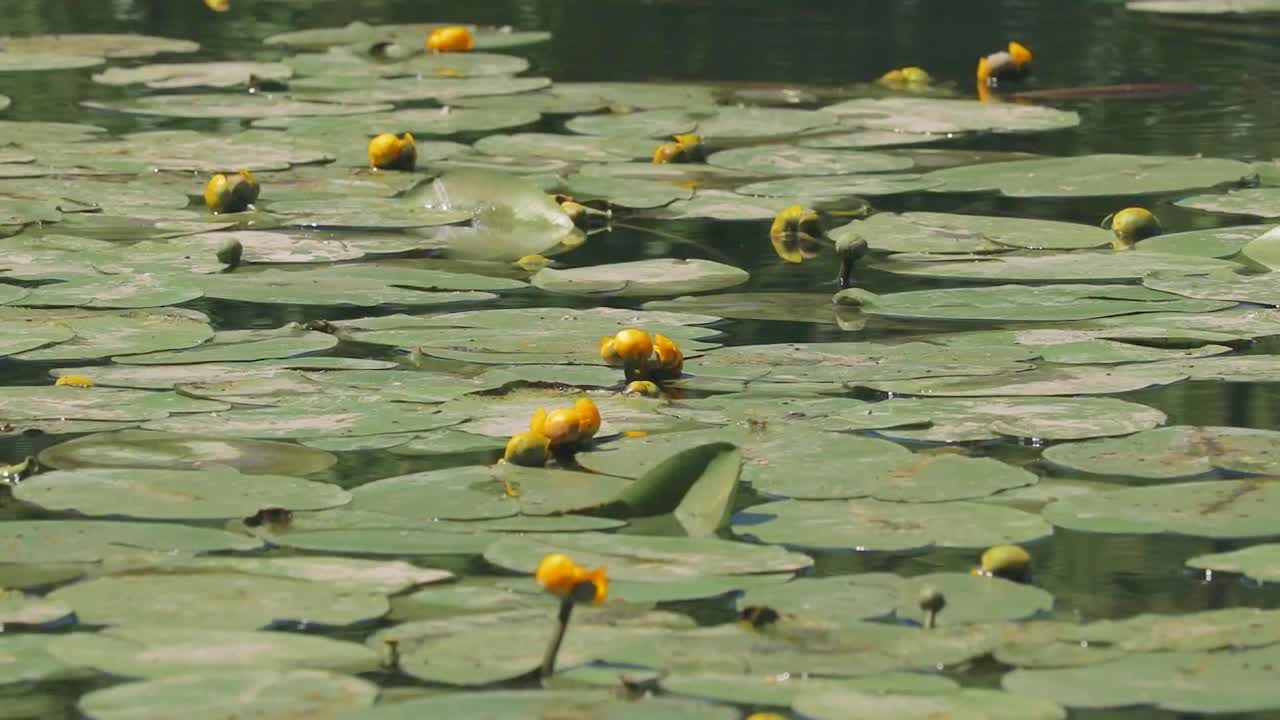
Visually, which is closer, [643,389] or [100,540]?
[100,540]

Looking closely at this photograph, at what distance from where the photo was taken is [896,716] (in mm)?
1972

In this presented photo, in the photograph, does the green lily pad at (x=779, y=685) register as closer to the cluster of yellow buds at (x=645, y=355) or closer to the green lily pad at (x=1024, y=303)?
the cluster of yellow buds at (x=645, y=355)

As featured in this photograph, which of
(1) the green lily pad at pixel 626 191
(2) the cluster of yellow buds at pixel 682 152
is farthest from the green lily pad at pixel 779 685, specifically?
(2) the cluster of yellow buds at pixel 682 152

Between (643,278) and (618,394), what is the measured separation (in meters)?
0.88

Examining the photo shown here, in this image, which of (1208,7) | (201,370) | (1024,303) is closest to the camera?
(201,370)

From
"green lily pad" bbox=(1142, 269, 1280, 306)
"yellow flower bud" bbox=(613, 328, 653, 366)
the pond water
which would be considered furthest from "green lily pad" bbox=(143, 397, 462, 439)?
"green lily pad" bbox=(1142, 269, 1280, 306)

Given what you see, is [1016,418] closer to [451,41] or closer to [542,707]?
[542,707]

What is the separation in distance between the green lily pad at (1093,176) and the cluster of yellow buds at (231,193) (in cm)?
134

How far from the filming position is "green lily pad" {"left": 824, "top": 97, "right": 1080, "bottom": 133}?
18.7 ft

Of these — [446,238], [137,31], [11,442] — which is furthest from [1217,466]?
[137,31]

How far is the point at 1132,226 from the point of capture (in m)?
4.34

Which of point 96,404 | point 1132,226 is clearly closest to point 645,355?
point 96,404

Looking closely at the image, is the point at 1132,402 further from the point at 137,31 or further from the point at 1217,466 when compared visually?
the point at 137,31

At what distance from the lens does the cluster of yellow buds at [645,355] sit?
10.6 ft
